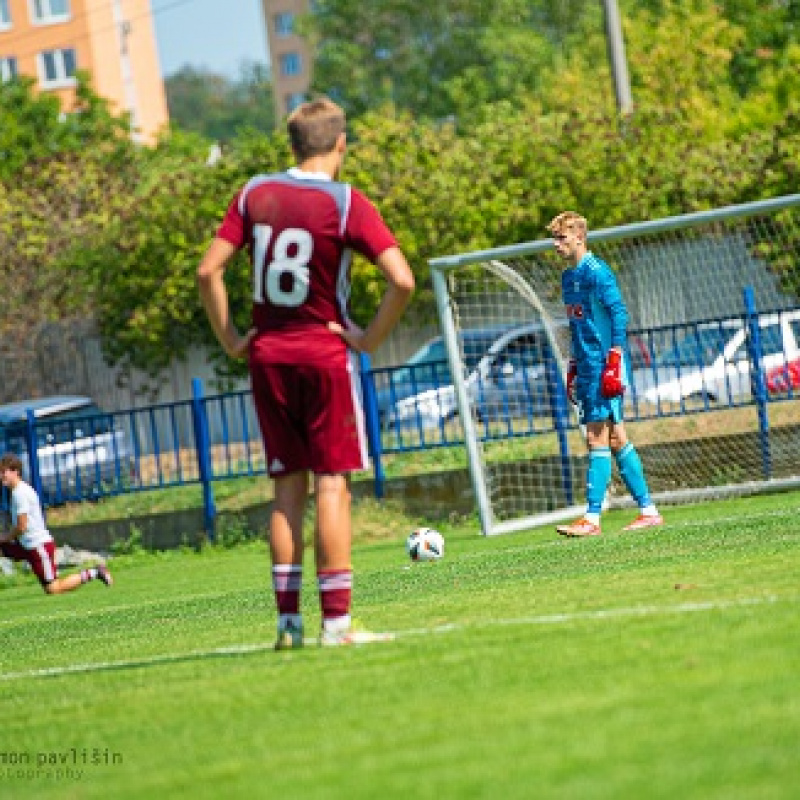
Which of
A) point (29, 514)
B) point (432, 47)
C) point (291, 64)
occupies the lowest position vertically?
point (29, 514)

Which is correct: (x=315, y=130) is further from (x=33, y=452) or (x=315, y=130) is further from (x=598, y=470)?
(x=33, y=452)

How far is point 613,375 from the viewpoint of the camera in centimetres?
1334

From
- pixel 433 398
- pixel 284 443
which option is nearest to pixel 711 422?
pixel 433 398

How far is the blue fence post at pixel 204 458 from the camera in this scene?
864 inches

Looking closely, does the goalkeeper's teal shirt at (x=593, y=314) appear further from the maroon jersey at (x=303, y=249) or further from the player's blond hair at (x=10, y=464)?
the player's blond hair at (x=10, y=464)

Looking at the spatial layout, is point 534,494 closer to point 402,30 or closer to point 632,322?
point 632,322

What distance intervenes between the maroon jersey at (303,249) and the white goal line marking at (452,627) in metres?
1.16

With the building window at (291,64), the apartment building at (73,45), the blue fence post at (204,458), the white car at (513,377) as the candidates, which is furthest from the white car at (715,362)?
the building window at (291,64)

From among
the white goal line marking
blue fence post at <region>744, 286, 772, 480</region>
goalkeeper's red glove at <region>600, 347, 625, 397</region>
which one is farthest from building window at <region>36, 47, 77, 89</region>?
the white goal line marking

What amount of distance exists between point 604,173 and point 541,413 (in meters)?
12.2

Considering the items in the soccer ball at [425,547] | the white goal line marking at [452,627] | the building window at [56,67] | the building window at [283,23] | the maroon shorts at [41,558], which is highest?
the building window at [283,23]

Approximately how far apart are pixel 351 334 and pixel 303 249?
37 cm

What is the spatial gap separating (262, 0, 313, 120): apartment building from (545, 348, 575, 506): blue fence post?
111287 millimetres

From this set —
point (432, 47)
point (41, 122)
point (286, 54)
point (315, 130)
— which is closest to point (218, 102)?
point (286, 54)
